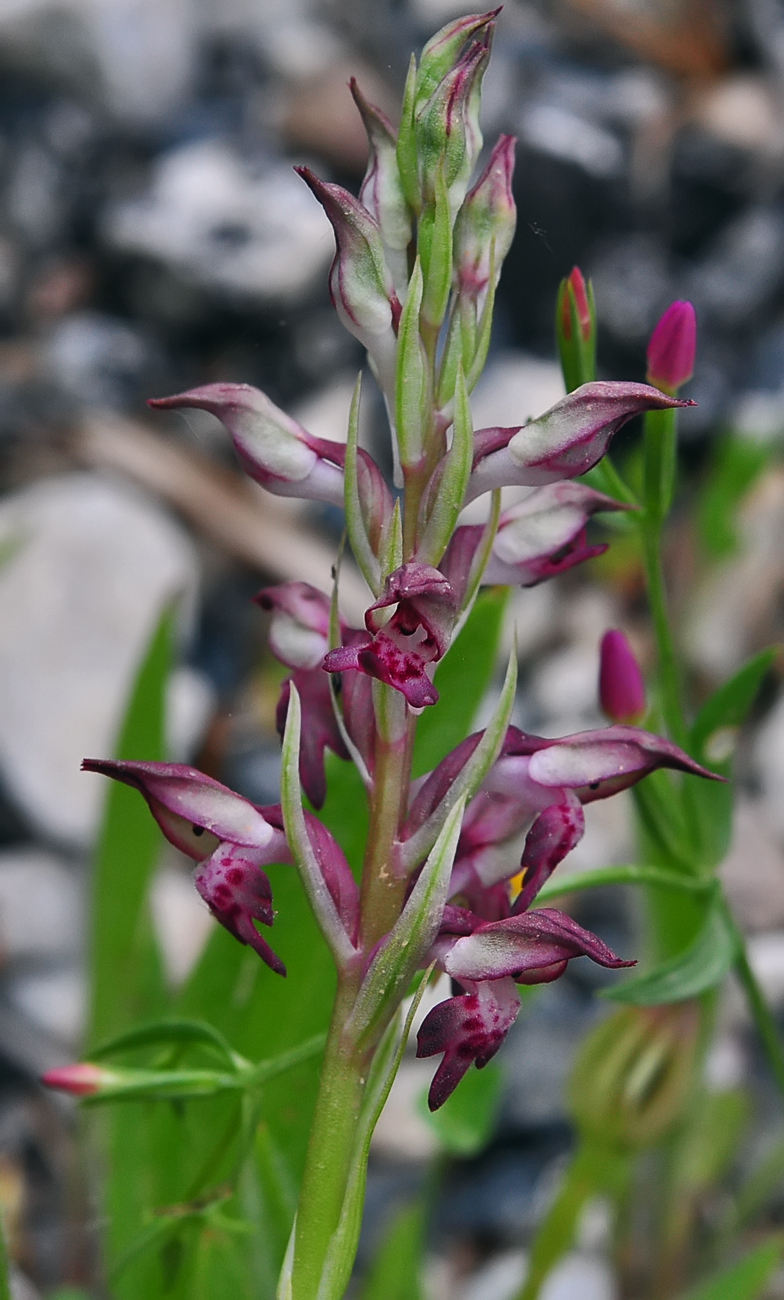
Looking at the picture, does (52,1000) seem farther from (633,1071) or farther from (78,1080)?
(78,1080)

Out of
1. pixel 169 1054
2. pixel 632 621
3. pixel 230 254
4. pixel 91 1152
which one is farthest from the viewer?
pixel 230 254

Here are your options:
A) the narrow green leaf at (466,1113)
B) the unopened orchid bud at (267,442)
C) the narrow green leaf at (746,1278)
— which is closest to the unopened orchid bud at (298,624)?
the unopened orchid bud at (267,442)

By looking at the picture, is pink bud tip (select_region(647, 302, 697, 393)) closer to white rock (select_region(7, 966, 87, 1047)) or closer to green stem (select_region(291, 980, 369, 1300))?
green stem (select_region(291, 980, 369, 1300))

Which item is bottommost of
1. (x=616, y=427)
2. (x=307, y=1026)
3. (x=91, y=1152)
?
(x=91, y=1152)

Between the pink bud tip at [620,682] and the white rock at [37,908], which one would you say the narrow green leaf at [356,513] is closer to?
the pink bud tip at [620,682]

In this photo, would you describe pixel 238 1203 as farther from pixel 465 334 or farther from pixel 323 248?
pixel 323 248

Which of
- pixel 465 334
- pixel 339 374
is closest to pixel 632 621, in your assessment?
pixel 339 374
